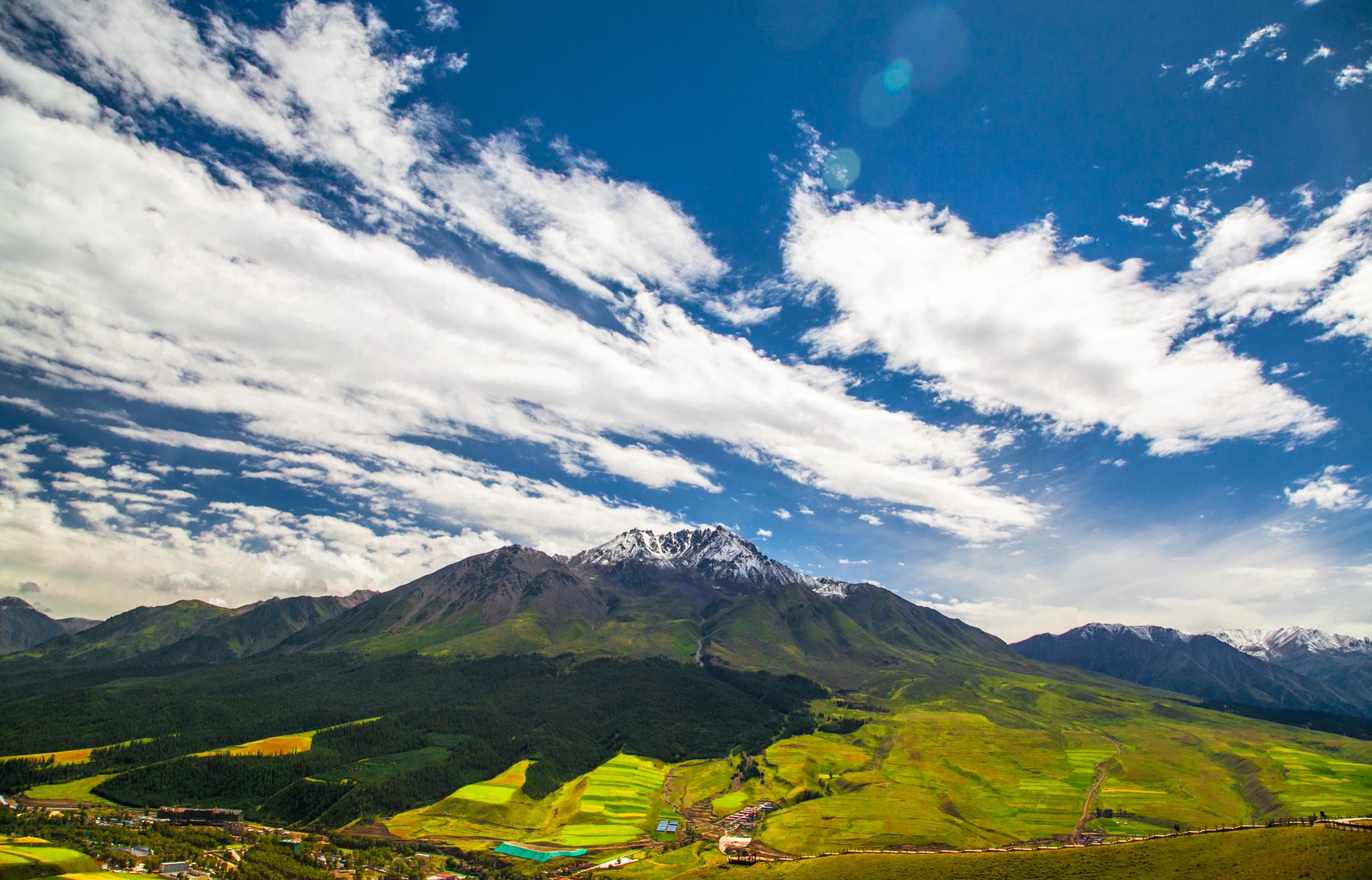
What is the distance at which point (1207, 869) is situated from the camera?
256 ft

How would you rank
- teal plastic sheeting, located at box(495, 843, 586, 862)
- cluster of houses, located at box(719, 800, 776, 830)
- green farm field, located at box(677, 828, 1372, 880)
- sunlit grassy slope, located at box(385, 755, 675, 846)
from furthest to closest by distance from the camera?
cluster of houses, located at box(719, 800, 776, 830) → sunlit grassy slope, located at box(385, 755, 675, 846) → teal plastic sheeting, located at box(495, 843, 586, 862) → green farm field, located at box(677, 828, 1372, 880)

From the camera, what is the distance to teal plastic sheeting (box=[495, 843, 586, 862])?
158500mm

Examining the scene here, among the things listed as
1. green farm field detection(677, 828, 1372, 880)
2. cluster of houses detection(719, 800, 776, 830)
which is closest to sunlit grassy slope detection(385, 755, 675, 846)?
cluster of houses detection(719, 800, 776, 830)

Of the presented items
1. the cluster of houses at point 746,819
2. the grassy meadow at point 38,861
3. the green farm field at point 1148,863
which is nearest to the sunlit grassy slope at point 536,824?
the cluster of houses at point 746,819

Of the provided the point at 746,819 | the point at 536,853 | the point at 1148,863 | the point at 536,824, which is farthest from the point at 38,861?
the point at 1148,863

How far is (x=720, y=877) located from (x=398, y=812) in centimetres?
13940

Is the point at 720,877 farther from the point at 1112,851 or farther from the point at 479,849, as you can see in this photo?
the point at 479,849

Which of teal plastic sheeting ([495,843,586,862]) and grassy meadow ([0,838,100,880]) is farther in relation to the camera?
teal plastic sheeting ([495,843,586,862])

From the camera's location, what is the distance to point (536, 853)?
532 feet

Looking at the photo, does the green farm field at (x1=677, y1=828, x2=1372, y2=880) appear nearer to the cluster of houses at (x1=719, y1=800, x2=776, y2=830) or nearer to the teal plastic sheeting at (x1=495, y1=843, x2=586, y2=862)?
A: the teal plastic sheeting at (x1=495, y1=843, x2=586, y2=862)

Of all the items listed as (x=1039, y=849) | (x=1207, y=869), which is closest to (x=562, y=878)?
(x=1039, y=849)

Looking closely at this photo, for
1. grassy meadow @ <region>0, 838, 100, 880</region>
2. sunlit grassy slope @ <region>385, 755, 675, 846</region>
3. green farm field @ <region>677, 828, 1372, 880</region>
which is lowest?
sunlit grassy slope @ <region>385, 755, 675, 846</region>

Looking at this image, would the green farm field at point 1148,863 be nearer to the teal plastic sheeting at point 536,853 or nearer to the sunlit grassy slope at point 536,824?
the teal plastic sheeting at point 536,853

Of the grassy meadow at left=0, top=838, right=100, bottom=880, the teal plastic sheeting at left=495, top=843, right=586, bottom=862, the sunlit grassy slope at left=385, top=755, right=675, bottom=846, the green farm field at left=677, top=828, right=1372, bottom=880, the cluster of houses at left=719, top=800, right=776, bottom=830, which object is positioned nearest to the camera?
the green farm field at left=677, top=828, right=1372, bottom=880
